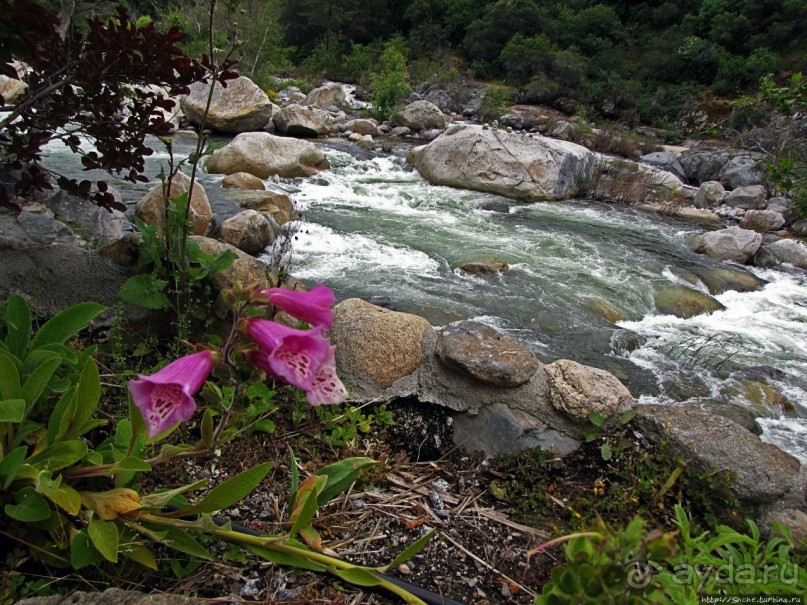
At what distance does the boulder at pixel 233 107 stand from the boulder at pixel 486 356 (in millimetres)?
12850

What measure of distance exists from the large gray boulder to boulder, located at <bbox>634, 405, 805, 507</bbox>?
29.8 feet

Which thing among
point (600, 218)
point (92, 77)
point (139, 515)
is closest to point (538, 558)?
point (139, 515)

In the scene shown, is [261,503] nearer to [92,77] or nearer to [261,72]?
[92,77]

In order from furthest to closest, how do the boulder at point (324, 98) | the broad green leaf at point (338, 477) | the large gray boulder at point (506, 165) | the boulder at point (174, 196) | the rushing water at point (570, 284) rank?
the boulder at point (324, 98) < the large gray boulder at point (506, 165) < the boulder at point (174, 196) < the rushing water at point (570, 284) < the broad green leaf at point (338, 477)

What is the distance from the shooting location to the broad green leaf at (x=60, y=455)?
4.86 ft

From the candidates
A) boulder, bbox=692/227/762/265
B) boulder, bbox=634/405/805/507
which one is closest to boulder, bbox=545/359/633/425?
boulder, bbox=634/405/805/507

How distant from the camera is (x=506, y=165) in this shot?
1129cm

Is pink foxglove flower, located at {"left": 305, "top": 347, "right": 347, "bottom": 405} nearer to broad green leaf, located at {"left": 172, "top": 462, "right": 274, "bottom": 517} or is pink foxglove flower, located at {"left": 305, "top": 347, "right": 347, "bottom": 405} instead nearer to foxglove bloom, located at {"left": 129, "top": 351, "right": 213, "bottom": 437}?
foxglove bloom, located at {"left": 129, "top": 351, "right": 213, "bottom": 437}

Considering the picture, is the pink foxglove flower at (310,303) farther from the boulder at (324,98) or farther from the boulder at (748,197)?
the boulder at (324,98)

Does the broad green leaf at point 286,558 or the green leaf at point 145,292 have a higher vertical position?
the green leaf at point 145,292

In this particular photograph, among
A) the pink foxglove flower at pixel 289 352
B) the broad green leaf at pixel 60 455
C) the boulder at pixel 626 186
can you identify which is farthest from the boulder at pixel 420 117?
the pink foxglove flower at pixel 289 352

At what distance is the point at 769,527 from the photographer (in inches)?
89.6

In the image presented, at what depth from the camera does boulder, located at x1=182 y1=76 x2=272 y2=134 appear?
44.2ft

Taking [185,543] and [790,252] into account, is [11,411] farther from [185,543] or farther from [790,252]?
[790,252]
